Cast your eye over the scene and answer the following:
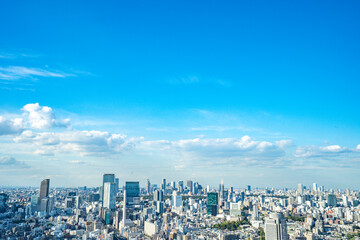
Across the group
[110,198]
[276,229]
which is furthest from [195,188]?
[276,229]

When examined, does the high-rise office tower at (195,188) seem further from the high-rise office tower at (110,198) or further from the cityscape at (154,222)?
the high-rise office tower at (110,198)

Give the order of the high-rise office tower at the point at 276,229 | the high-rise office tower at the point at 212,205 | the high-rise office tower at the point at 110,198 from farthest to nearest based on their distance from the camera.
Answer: the high-rise office tower at the point at 212,205, the high-rise office tower at the point at 110,198, the high-rise office tower at the point at 276,229

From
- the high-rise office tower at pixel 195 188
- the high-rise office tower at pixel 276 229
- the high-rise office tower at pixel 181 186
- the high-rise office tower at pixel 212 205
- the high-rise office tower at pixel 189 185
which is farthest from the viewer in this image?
the high-rise office tower at pixel 189 185

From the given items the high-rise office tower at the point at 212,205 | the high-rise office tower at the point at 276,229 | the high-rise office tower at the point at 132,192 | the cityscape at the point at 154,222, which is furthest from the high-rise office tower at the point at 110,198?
the high-rise office tower at the point at 276,229

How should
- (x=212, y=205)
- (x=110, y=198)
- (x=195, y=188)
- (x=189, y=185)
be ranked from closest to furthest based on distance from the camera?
(x=110, y=198) → (x=212, y=205) → (x=195, y=188) → (x=189, y=185)

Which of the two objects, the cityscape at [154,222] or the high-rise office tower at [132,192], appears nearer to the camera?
the cityscape at [154,222]

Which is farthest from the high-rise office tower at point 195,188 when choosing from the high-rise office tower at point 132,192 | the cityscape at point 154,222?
the high-rise office tower at point 132,192

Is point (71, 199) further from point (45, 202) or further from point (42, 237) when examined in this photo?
point (42, 237)

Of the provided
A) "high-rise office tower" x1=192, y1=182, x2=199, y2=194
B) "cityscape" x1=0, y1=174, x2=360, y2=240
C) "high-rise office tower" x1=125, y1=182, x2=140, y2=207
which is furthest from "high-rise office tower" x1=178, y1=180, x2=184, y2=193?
"high-rise office tower" x1=125, y1=182, x2=140, y2=207

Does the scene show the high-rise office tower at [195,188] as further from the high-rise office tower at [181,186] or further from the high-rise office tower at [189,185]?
the high-rise office tower at [181,186]

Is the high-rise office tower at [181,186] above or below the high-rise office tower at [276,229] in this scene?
above

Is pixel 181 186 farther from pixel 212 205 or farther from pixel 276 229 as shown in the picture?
pixel 276 229
